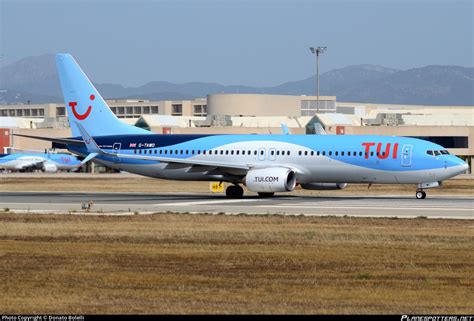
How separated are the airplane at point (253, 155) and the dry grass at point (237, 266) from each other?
15.9 m

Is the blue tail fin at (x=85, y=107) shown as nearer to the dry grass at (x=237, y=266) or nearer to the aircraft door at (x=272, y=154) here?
the aircraft door at (x=272, y=154)

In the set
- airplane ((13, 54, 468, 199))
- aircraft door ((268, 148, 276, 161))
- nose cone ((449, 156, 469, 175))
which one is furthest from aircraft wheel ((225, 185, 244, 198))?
nose cone ((449, 156, 469, 175))

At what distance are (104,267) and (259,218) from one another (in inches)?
615

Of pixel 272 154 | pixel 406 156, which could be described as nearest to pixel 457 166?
pixel 406 156

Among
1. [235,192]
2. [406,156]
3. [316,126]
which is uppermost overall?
[316,126]

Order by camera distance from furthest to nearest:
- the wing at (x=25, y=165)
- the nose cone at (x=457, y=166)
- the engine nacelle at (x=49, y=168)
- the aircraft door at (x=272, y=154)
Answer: the engine nacelle at (x=49, y=168)
the wing at (x=25, y=165)
the aircraft door at (x=272, y=154)
the nose cone at (x=457, y=166)

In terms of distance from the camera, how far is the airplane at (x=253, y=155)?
54875 mm

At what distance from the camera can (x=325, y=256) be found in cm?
2762

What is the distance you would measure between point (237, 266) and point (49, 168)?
116 m

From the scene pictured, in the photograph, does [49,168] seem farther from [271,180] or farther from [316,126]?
[271,180]

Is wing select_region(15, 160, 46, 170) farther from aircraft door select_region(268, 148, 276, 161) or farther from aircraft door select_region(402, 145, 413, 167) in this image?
aircraft door select_region(402, 145, 413, 167)

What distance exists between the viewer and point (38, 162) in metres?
138

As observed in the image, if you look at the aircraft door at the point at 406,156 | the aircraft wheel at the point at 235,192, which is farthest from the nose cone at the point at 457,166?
the aircraft wheel at the point at 235,192

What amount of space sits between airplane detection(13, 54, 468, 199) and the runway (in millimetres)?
1372
